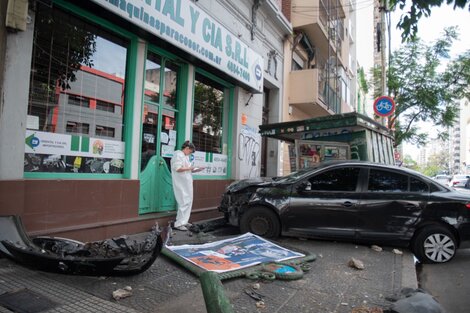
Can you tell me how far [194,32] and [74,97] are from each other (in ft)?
9.56

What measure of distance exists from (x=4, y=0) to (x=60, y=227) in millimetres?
3049

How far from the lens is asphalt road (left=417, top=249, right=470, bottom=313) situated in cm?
480

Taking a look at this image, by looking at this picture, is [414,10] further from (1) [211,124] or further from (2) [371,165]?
(1) [211,124]

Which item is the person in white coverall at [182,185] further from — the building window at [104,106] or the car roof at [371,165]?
the car roof at [371,165]

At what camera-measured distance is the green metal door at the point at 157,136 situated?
25.1 feet

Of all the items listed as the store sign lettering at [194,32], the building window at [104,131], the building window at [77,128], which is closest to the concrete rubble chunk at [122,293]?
the building window at [77,128]

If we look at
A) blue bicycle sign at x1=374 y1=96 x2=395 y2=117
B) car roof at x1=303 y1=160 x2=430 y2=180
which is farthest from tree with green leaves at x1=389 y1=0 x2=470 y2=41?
blue bicycle sign at x1=374 y1=96 x2=395 y2=117

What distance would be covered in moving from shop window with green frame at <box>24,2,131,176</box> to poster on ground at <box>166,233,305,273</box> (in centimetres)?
210

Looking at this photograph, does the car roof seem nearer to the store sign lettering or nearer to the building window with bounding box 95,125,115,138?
the store sign lettering

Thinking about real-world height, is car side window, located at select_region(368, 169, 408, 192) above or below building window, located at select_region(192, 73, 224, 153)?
below

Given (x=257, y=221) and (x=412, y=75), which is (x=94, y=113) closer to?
(x=257, y=221)

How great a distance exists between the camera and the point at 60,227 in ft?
18.5

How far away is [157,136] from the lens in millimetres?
7945

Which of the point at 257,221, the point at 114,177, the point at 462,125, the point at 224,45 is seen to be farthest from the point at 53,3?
the point at 462,125
